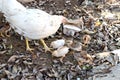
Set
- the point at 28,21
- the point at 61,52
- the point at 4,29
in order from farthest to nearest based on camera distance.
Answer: the point at 4,29
the point at 61,52
the point at 28,21

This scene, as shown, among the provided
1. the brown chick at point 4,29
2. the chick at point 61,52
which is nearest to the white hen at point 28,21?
the chick at point 61,52

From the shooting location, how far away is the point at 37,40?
3738mm

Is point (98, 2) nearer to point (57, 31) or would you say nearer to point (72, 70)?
point (57, 31)

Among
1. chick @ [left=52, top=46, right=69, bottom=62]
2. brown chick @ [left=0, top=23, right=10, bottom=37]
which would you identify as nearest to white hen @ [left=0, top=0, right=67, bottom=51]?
chick @ [left=52, top=46, right=69, bottom=62]

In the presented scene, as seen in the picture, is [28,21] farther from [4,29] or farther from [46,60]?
[4,29]

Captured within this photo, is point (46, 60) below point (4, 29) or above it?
below

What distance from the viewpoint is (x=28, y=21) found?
3379mm

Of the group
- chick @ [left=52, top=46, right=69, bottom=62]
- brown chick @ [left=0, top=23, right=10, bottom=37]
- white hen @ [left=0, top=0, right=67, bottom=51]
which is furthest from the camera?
brown chick @ [left=0, top=23, right=10, bottom=37]

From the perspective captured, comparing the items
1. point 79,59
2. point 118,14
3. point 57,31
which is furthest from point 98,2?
point 79,59

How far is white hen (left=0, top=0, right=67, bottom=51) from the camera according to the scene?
3.38 m

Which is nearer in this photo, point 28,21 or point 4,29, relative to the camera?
point 28,21


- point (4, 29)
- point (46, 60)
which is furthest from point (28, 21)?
point (4, 29)

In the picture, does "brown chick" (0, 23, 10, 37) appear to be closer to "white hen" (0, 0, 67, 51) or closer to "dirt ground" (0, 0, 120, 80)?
"dirt ground" (0, 0, 120, 80)

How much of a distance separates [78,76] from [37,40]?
579 millimetres
